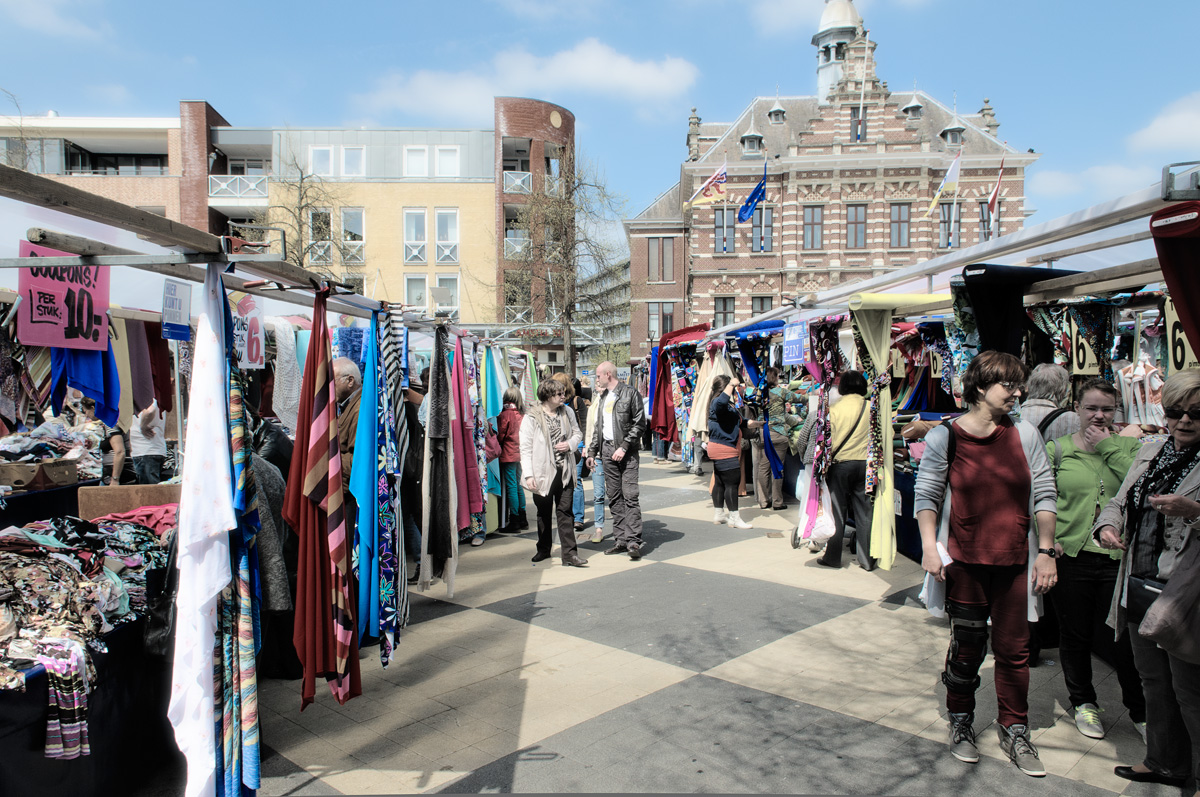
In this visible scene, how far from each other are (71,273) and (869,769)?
540 cm

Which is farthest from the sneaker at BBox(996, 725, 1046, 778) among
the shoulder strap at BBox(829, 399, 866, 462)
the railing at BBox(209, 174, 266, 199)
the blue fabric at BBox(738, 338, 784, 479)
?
the railing at BBox(209, 174, 266, 199)

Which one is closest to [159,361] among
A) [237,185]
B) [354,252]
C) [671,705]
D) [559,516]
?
[559,516]

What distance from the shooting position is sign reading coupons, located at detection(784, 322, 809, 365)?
7520 millimetres

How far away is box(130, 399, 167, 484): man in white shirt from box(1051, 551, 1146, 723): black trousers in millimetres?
8148

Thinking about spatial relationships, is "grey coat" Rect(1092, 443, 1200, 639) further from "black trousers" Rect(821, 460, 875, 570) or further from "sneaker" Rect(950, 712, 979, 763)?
"black trousers" Rect(821, 460, 875, 570)

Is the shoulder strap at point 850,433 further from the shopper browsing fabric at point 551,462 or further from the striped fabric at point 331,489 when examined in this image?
the striped fabric at point 331,489

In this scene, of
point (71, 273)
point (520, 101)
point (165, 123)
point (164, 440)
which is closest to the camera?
point (71, 273)

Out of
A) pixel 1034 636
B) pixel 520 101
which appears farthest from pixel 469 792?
pixel 520 101

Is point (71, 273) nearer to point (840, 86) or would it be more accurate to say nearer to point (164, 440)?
point (164, 440)

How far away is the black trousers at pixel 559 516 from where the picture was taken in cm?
741

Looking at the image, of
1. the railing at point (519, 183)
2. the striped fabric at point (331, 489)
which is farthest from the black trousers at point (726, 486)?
the railing at point (519, 183)

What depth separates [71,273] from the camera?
459cm

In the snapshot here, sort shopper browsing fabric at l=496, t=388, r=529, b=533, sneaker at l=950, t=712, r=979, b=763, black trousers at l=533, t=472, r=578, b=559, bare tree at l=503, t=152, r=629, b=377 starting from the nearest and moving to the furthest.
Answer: sneaker at l=950, t=712, r=979, b=763 → black trousers at l=533, t=472, r=578, b=559 → shopper browsing fabric at l=496, t=388, r=529, b=533 → bare tree at l=503, t=152, r=629, b=377

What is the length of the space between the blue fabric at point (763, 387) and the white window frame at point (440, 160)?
2574cm
